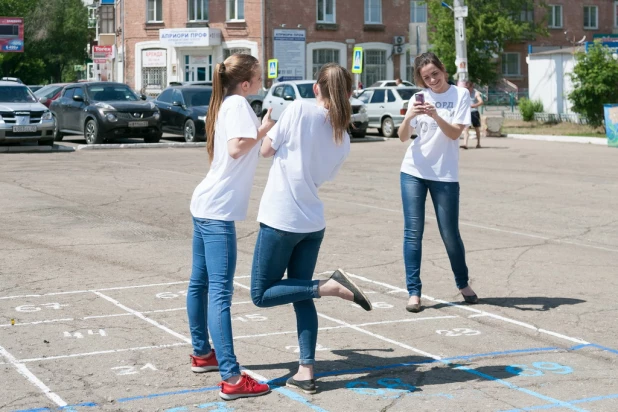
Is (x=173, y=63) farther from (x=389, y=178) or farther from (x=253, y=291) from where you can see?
(x=253, y=291)

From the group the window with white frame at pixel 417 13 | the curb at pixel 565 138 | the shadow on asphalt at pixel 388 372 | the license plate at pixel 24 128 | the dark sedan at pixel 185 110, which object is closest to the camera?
the shadow on asphalt at pixel 388 372

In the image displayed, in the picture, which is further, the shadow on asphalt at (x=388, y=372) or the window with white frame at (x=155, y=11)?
the window with white frame at (x=155, y=11)

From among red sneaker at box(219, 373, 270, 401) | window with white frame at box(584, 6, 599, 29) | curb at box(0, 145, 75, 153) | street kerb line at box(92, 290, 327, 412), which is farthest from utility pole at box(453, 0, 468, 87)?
window with white frame at box(584, 6, 599, 29)

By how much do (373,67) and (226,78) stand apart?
5010cm

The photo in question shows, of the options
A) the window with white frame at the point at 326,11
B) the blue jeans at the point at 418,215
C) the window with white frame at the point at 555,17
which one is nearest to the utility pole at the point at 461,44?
the window with white frame at the point at 326,11

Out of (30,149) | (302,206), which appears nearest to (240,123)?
(302,206)

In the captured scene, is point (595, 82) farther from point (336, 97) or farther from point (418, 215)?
point (336, 97)

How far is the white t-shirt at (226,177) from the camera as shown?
5410mm

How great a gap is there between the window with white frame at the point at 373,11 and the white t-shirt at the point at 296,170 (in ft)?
164

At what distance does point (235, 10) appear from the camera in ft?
172

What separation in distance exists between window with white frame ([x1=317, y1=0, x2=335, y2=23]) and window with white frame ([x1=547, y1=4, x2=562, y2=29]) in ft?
53.7

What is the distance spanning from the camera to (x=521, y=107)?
118ft

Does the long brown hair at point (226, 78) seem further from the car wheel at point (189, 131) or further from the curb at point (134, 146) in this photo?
the car wheel at point (189, 131)

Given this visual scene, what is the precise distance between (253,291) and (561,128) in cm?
2829
